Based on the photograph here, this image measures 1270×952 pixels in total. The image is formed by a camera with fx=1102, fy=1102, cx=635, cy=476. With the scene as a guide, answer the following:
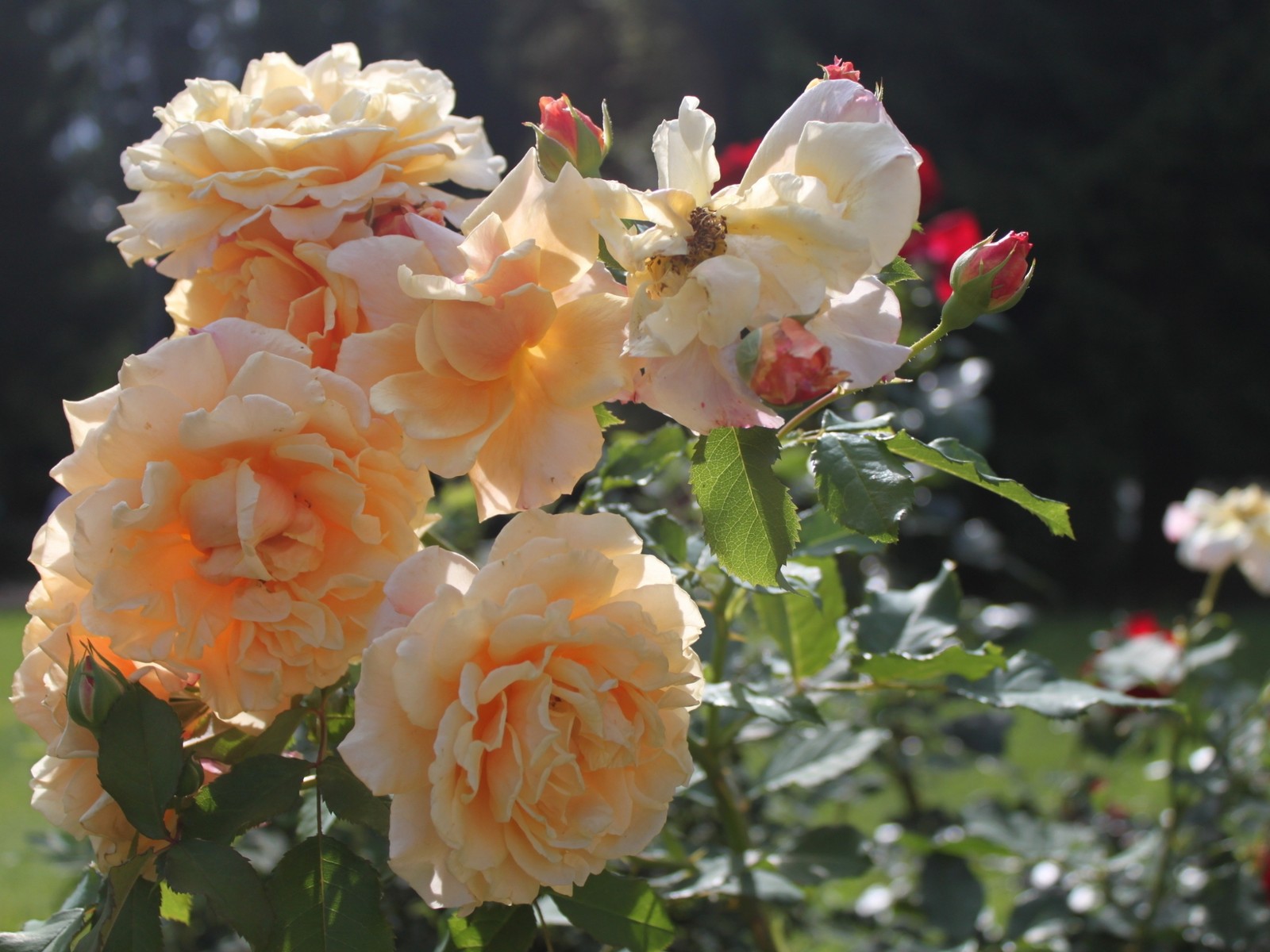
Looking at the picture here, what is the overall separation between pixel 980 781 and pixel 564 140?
14.3ft

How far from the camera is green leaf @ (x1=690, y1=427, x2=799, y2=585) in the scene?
0.68m

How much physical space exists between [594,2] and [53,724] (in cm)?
1350

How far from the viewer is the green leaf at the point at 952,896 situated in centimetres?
142

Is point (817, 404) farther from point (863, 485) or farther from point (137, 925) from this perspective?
point (137, 925)

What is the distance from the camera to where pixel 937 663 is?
96 centimetres

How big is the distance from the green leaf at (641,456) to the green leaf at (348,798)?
0.32 m

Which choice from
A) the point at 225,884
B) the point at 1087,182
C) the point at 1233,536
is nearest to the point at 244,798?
the point at 225,884

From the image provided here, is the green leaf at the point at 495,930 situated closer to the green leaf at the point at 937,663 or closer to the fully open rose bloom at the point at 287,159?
the green leaf at the point at 937,663

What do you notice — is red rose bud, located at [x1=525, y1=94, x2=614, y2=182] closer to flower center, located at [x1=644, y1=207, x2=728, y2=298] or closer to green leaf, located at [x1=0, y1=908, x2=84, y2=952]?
flower center, located at [x1=644, y1=207, x2=728, y2=298]

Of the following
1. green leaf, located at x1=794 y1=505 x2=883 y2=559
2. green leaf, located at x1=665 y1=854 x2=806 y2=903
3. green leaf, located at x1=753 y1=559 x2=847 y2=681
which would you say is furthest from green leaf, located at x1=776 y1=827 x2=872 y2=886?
green leaf, located at x1=794 y1=505 x2=883 y2=559

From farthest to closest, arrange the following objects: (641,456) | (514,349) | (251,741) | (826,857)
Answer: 1. (826,857)
2. (641,456)
3. (251,741)
4. (514,349)

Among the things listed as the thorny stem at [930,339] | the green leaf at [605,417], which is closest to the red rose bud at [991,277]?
the thorny stem at [930,339]

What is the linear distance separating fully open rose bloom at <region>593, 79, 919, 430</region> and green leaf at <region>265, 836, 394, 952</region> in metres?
0.37

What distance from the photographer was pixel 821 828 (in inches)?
50.3
